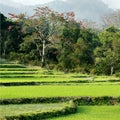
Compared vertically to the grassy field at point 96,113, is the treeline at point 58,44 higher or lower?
higher

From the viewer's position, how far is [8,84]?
2206cm

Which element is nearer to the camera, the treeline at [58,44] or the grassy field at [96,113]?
the grassy field at [96,113]

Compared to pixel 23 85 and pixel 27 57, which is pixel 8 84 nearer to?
pixel 23 85

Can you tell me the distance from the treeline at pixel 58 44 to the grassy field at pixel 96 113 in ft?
73.1

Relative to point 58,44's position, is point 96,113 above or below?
below

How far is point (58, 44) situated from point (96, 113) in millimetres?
27775

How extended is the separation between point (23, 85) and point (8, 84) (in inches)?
35.9

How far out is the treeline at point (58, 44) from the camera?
1513 inches

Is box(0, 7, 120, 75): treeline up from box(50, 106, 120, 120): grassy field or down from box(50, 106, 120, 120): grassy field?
up

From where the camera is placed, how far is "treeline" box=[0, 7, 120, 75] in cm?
3844

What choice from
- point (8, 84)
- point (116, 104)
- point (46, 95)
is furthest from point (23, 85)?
point (116, 104)

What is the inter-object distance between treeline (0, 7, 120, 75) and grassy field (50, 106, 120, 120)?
2228 cm

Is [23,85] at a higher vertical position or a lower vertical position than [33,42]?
lower

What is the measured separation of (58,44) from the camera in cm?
4141
